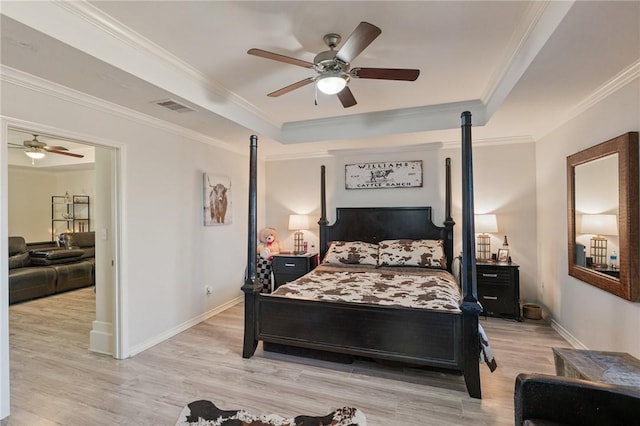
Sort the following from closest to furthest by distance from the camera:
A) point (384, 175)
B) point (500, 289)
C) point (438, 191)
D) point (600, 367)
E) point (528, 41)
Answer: point (600, 367) < point (528, 41) < point (500, 289) < point (438, 191) < point (384, 175)

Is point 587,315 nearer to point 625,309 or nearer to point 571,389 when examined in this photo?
point 625,309

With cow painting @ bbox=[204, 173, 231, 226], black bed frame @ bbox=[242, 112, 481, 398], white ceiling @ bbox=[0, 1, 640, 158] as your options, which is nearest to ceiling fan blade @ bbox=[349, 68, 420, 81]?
white ceiling @ bbox=[0, 1, 640, 158]

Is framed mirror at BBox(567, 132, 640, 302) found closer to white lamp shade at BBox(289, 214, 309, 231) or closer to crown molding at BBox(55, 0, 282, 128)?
white lamp shade at BBox(289, 214, 309, 231)

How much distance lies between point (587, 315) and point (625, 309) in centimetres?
62

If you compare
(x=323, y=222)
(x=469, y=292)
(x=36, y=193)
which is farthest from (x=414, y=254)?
(x=36, y=193)

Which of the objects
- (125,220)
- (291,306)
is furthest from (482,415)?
(125,220)

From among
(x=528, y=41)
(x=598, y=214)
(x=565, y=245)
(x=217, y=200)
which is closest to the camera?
(x=528, y=41)

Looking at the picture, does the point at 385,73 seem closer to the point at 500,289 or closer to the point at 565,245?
the point at 565,245

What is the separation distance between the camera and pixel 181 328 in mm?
3613

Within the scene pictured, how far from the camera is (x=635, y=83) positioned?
221 centimetres

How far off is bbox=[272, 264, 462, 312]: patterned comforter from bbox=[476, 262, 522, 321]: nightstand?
0.59 m

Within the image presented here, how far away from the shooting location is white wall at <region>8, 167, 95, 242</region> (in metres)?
6.97

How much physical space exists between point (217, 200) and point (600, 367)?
4123mm

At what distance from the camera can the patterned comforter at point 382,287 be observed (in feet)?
8.64
